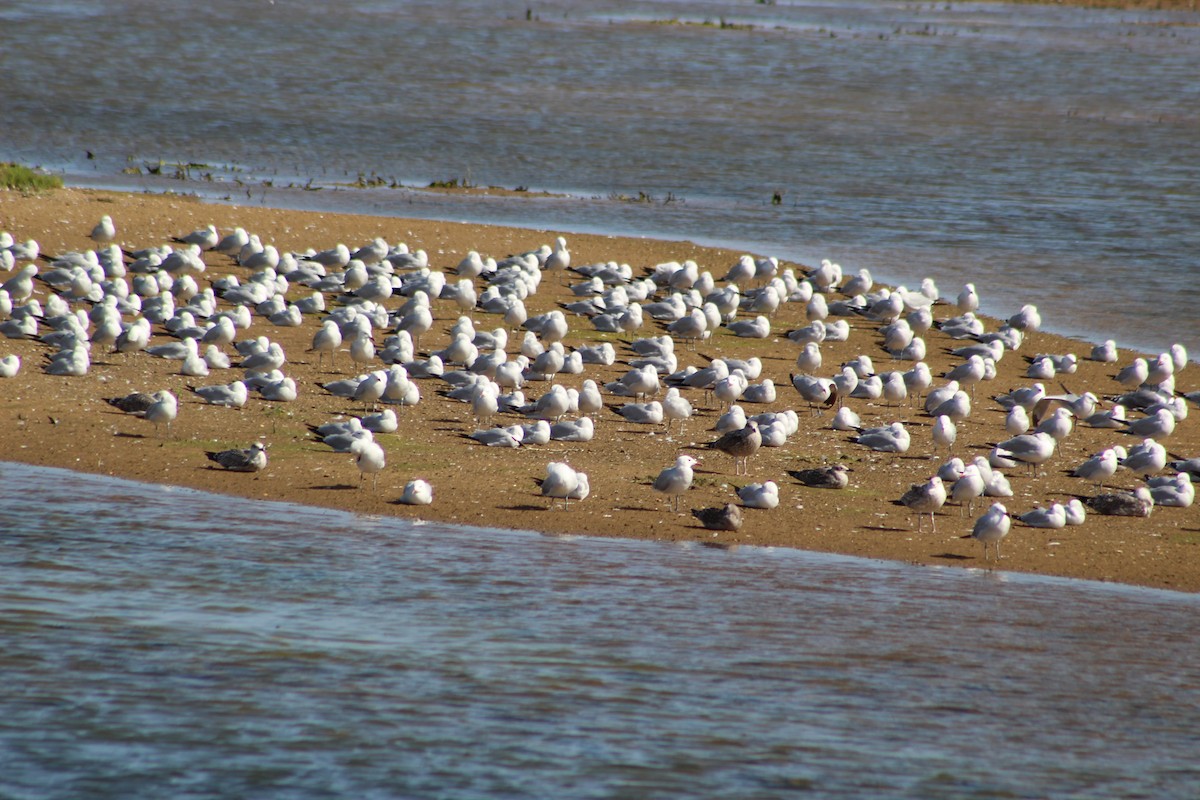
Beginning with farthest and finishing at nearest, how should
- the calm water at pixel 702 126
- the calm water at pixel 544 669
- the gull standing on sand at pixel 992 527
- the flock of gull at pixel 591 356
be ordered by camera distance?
1. the calm water at pixel 702 126
2. the flock of gull at pixel 591 356
3. the gull standing on sand at pixel 992 527
4. the calm water at pixel 544 669

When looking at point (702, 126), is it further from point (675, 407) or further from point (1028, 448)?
point (1028, 448)

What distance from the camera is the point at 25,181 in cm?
2750

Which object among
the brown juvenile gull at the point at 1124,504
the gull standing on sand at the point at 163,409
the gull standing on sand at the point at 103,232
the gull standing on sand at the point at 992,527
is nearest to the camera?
the gull standing on sand at the point at 992,527

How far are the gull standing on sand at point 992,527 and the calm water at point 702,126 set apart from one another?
11.0 m

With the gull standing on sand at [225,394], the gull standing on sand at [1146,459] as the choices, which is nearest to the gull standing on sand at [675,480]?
the gull standing on sand at [1146,459]

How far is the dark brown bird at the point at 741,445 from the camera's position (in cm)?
1486

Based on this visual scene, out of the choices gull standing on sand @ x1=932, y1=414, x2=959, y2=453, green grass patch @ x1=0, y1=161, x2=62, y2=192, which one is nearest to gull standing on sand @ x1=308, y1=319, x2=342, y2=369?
gull standing on sand @ x1=932, y1=414, x2=959, y2=453

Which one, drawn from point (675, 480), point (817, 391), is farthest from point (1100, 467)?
point (675, 480)

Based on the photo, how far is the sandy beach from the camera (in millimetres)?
13172

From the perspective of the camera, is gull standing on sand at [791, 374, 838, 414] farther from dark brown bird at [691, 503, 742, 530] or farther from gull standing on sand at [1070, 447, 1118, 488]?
dark brown bird at [691, 503, 742, 530]

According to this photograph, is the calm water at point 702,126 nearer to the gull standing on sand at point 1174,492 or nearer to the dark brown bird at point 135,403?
the gull standing on sand at point 1174,492

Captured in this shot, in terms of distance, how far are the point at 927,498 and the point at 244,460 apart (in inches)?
230

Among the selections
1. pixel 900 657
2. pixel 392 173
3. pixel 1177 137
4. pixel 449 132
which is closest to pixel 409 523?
pixel 900 657

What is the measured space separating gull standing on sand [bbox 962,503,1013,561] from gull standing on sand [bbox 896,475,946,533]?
611 millimetres
